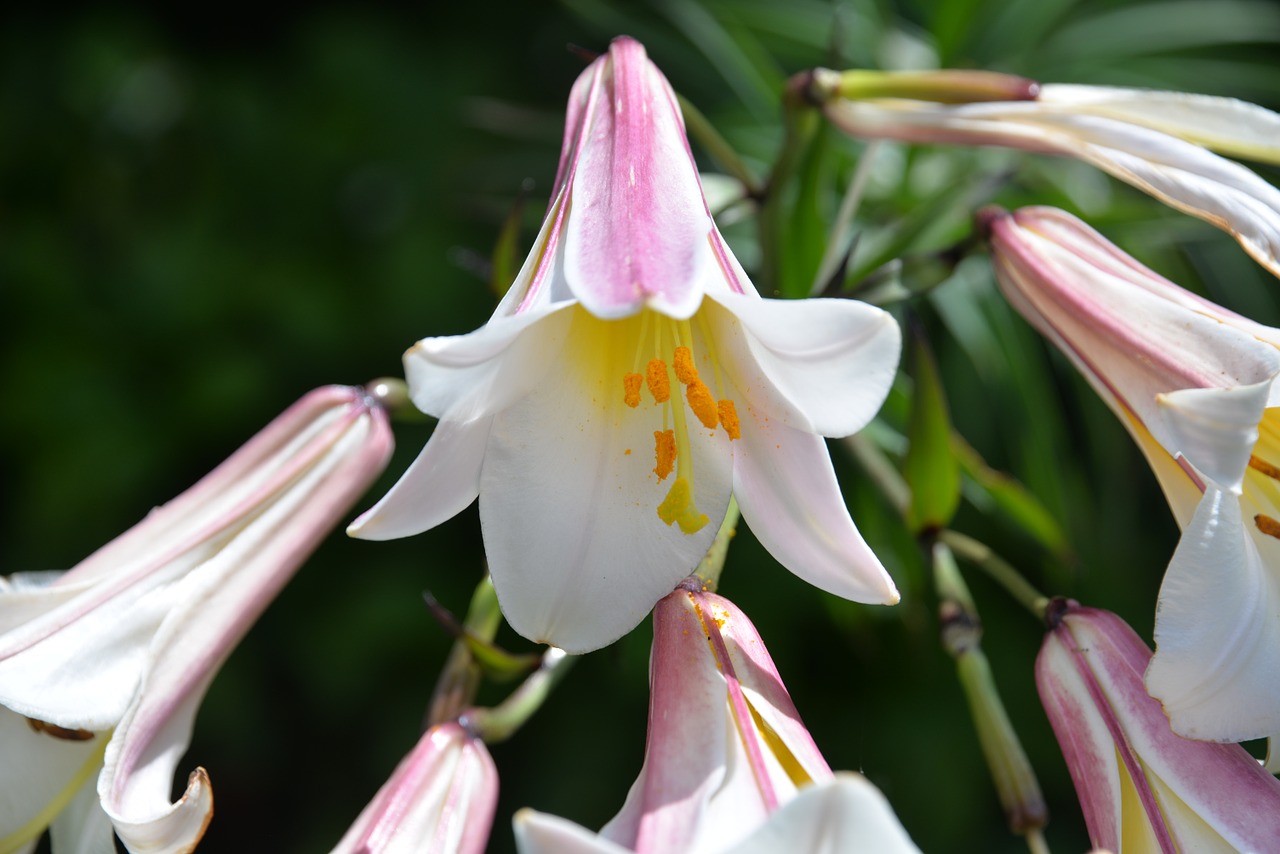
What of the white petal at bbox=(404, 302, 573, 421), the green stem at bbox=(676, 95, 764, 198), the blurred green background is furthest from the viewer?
the blurred green background

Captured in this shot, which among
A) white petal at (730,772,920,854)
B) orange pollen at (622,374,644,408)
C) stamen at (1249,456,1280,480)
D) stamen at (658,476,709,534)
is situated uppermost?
orange pollen at (622,374,644,408)

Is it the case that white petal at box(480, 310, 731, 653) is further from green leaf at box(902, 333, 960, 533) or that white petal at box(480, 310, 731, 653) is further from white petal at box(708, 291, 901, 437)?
green leaf at box(902, 333, 960, 533)

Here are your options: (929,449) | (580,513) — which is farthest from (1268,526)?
(580,513)

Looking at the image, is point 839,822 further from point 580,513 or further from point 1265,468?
point 1265,468

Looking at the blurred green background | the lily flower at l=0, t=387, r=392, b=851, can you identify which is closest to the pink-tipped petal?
the lily flower at l=0, t=387, r=392, b=851

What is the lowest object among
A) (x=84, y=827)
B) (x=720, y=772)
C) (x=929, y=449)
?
(x=84, y=827)

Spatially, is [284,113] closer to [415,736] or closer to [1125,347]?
[415,736]
